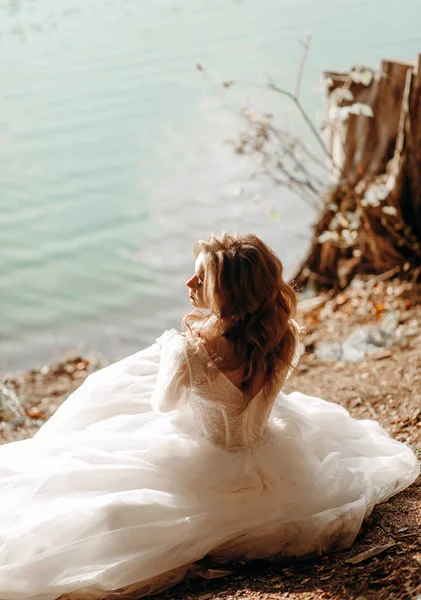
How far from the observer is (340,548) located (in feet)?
9.78

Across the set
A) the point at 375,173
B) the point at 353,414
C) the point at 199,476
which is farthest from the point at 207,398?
the point at 375,173

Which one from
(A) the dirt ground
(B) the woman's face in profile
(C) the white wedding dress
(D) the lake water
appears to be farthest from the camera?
(D) the lake water

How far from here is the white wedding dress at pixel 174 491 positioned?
9.08 ft

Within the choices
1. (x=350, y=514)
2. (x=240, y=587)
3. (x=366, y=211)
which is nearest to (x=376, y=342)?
(x=366, y=211)

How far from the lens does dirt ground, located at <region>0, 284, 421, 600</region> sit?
2.65m

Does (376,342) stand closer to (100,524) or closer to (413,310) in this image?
(413,310)

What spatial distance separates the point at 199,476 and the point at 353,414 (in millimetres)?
1649

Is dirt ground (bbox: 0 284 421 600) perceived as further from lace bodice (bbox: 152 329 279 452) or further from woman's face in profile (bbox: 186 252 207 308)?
woman's face in profile (bbox: 186 252 207 308)

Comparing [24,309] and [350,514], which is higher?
[24,309]

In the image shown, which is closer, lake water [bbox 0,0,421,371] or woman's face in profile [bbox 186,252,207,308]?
woman's face in profile [bbox 186,252,207,308]

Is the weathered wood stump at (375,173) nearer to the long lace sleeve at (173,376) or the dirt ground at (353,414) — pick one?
the dirt ground at (353,414)

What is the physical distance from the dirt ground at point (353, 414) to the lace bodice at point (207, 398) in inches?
20.6

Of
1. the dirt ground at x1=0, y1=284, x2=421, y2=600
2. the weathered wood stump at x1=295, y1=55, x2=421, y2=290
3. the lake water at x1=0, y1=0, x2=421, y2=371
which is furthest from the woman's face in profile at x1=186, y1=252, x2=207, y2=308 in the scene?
the lake water at x1=0, y1=0, x2=421, y2=371

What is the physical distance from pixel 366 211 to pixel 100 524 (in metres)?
4.31
